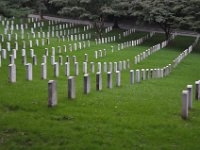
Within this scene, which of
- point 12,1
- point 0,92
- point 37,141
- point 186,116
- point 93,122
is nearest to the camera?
point 37,141

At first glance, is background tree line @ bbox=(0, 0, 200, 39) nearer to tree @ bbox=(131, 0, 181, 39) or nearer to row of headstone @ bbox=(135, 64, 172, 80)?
tree @ bbox=(131, 0, 181, 39)

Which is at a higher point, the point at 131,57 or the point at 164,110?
the point at 164,110

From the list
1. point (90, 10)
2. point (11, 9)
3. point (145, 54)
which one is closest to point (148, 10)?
point (90, 10)

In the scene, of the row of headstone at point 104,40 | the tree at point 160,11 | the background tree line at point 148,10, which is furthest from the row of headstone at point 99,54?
the tree at point 160,11

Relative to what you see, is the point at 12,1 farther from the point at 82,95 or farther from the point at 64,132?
the point at 64,132

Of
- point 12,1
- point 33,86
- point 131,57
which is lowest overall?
point 131,57

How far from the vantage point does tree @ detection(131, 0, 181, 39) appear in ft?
146

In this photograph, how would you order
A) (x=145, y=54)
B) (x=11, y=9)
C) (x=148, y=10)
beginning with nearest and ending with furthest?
(x=11, y=9) < (x=145, y=54) < (x=148, y=10)

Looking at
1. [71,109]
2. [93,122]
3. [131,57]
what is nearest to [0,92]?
[71,109]

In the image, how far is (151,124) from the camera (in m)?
9.53

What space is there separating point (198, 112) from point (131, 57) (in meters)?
20.4

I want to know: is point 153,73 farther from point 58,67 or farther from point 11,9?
point 11,9

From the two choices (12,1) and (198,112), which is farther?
(12,1)

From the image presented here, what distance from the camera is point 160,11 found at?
44.6 m
